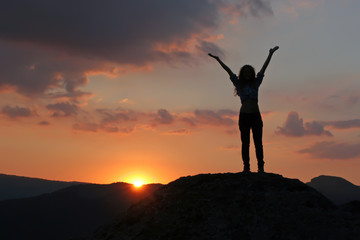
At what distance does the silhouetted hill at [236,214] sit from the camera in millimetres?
6711

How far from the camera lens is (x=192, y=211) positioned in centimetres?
768

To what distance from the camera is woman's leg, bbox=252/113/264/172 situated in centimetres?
914

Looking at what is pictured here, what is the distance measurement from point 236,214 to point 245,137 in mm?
2507

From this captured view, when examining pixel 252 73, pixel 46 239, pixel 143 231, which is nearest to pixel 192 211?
pixel 143 231

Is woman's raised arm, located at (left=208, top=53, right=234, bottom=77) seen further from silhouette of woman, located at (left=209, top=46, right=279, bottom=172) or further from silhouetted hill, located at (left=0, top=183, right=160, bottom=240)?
silhouetted hill, located at (left=0, top=183, right=160, bottom=240)

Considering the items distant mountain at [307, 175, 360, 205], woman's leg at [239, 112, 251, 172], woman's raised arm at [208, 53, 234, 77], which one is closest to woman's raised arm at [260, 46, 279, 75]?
woman's raised arm at [208, 53, 234, 77]

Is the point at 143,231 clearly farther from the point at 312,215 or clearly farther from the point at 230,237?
the point at 312,215

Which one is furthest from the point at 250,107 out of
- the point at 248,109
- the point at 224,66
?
the point at 224,66

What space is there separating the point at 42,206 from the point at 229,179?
4315 inches

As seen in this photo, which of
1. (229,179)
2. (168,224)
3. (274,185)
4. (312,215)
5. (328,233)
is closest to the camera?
(328,233)

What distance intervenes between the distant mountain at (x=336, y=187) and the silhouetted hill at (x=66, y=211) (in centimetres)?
8969

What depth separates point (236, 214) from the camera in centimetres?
727

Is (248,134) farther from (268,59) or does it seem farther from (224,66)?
(268,59)

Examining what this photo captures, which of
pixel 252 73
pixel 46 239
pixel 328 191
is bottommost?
pixel 46 239
